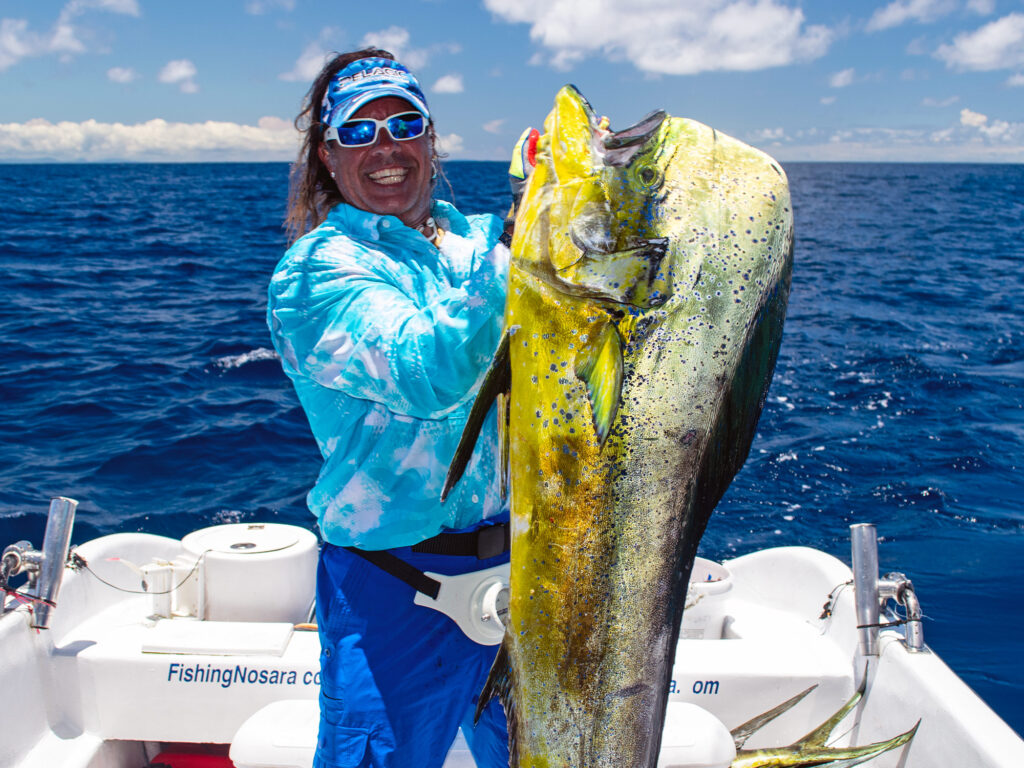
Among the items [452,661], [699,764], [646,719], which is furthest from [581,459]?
[699,764]

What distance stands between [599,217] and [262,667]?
266 cm

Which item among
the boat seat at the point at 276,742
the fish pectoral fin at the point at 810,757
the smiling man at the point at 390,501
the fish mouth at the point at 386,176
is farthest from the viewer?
the boat seat at the point at 276,742

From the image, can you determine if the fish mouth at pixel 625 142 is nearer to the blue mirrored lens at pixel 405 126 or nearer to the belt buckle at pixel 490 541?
the blue mirrored lens at pixel 405 126

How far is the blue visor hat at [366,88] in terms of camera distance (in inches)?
80.7

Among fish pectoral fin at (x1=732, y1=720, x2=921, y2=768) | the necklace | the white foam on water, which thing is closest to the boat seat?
fish pectoral fin at (x1=732, y1=720, x2=921, y2=768)

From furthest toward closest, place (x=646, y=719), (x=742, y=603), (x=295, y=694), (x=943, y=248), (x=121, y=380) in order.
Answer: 1. (x=943, y=248)
2. (x=121, y=380)
3. (x=742, y=603)
4. (x=295, y=694)
5. (x=646, y=719)

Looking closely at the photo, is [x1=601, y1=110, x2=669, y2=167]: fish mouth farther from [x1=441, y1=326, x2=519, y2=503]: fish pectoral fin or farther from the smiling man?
the smiling man

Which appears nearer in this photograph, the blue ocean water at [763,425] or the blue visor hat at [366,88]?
the blue visor hat at [366,88]

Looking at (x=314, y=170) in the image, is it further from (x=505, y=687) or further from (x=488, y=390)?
(x=505, y=687)

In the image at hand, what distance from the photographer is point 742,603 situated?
13.4ft

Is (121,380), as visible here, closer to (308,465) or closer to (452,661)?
(308,465)

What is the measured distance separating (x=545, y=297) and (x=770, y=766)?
134cm

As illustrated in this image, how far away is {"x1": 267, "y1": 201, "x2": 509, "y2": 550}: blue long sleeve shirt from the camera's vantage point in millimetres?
1525

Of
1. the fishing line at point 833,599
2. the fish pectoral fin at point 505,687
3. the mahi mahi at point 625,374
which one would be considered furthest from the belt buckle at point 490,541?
the fishing line at point 833,599
